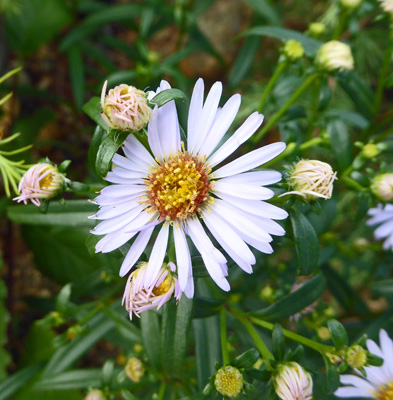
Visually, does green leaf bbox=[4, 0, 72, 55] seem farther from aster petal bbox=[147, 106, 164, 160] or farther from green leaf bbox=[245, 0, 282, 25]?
aster petal bbox=[147, 106, 164, 160]

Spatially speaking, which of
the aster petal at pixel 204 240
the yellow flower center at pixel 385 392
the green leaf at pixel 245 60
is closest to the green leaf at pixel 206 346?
the aster petal at pixel 204 240

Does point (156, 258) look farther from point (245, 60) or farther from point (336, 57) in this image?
point (245, 60)

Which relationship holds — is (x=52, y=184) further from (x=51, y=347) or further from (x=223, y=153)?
(x=51, y=347)

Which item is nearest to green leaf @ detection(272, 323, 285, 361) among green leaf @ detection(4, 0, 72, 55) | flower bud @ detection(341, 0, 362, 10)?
flower bud @ detection(341, 0, 362, 10)

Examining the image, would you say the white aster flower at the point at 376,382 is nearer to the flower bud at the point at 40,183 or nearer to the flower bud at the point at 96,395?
the flower bud at the point at 96,395

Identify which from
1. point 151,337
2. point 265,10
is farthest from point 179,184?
point 265,10

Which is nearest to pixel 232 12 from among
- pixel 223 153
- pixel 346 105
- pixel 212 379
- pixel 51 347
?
pixel 346 105
